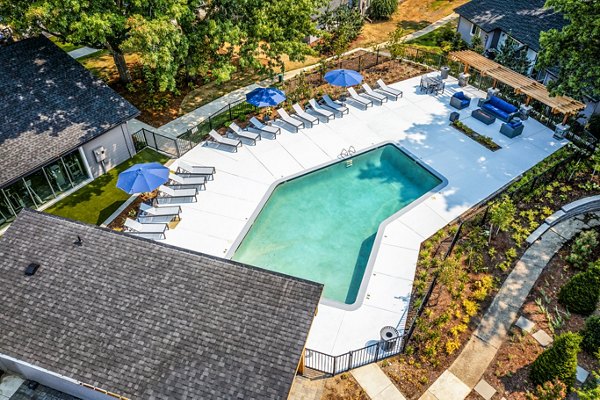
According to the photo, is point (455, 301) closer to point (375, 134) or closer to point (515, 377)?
point (515, 377)

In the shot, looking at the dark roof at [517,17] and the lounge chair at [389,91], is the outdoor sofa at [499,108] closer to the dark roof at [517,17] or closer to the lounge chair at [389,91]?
the lounge chair at [389,91]

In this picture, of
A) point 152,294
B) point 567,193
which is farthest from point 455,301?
point 152,294

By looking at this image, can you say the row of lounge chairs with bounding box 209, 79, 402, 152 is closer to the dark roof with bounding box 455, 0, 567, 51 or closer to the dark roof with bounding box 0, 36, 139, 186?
the dark roof with bounding box 0, 36, 139, 186

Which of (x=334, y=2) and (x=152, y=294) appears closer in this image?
(x=152, y=294)

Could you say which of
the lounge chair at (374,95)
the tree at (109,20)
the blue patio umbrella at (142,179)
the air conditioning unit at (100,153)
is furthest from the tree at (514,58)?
the air conditioning unit at (100,153)

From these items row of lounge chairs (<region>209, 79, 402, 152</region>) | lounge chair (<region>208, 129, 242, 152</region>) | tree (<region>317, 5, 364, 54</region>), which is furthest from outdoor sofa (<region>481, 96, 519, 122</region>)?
lounge chair (<region>208, 129, 242, 152</region>)

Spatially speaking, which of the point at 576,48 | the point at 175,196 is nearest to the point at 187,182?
the point at 175,196

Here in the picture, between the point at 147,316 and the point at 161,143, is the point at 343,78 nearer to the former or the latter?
the point at 161,143
